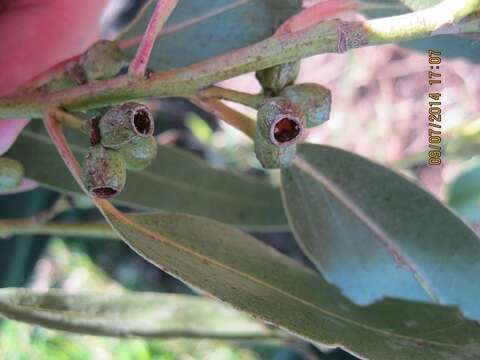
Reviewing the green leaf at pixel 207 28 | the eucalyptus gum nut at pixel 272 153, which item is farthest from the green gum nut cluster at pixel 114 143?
the green leaf at pixel 207 28

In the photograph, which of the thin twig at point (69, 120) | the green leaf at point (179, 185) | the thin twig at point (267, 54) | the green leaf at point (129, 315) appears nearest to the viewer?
the thin twig at point (267, 54)

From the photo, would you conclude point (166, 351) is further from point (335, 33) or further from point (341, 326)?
point (335, 33)

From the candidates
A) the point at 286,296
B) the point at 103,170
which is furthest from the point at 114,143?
the point at 286,296

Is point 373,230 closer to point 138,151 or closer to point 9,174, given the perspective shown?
point 138,151

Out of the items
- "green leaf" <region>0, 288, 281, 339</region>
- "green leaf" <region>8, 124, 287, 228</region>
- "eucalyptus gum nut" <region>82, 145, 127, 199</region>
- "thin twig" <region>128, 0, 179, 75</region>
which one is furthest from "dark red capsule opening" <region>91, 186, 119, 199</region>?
"green leaf" <region>8, 124, 287, 228</region>

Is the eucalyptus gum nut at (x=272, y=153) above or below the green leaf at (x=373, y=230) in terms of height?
below

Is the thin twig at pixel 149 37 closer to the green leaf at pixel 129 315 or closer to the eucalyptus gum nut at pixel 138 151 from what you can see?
the eucalyptus gum nut at pixel 138 151
